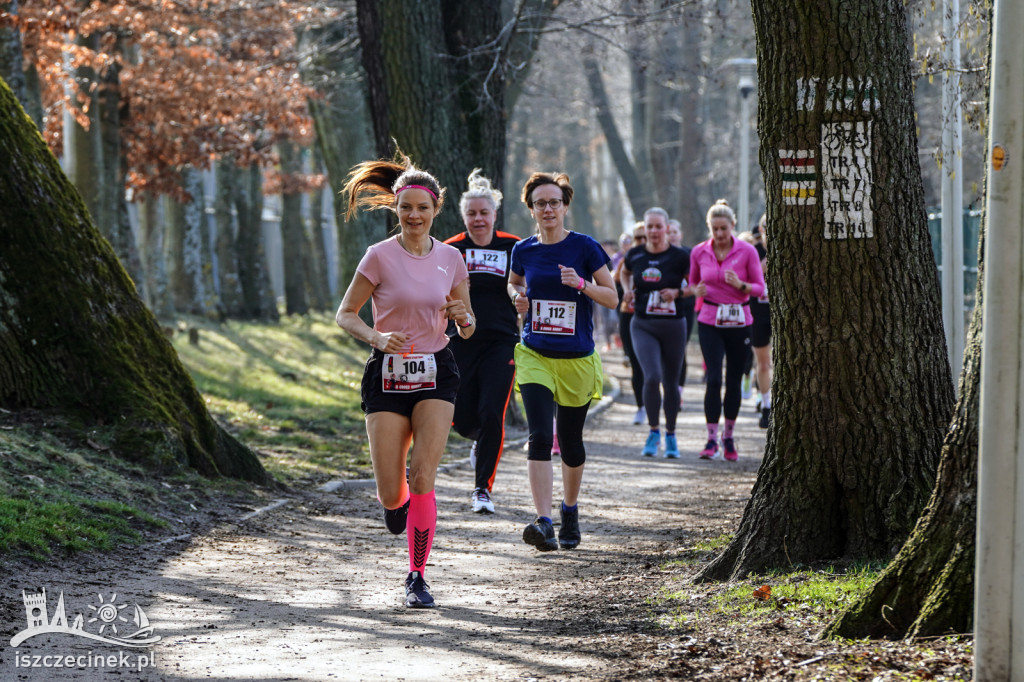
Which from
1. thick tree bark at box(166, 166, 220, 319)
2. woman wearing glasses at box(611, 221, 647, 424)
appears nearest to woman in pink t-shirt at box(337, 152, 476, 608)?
woman wearing glasses at box(611, 221, 647, 424)

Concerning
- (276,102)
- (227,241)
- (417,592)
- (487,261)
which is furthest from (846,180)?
(227,241)

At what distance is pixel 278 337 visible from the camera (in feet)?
84.6

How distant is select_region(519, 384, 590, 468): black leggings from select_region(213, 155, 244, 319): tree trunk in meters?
20.1

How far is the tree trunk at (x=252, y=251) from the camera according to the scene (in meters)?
29.2

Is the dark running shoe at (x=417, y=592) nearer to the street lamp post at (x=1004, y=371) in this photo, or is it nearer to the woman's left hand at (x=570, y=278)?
the woman's left hand at (x=570, y=278)

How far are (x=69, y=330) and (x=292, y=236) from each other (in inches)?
864

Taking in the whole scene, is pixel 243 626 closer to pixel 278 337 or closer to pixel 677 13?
pixel 677 13

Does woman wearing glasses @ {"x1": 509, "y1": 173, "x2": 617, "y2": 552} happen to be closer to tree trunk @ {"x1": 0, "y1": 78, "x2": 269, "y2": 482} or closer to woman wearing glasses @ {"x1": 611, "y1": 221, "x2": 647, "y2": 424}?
tree trunk @ {"x1": 0, "y1": 78, "x2": 269, "y2": 482}

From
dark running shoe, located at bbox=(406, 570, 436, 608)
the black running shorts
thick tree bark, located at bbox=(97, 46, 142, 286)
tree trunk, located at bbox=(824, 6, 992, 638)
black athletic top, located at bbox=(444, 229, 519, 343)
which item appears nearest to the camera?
tree trunk, located at bbox=(824, 6, 992, 638)

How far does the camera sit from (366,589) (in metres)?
6.93

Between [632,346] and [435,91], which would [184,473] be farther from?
[435,91]

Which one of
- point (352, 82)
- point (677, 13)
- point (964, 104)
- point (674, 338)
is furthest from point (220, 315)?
point (964, 104)

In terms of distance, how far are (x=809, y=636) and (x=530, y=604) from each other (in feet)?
5.49

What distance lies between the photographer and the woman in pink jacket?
40.2ft
